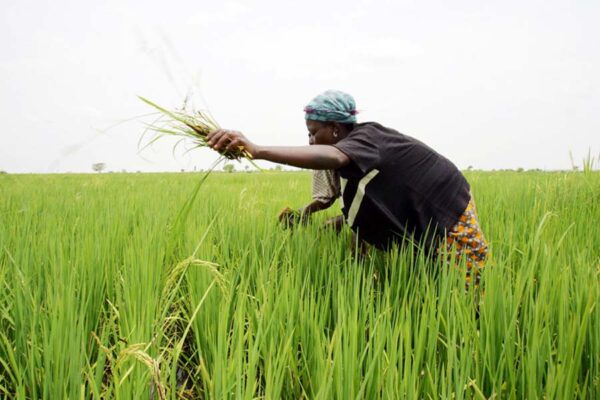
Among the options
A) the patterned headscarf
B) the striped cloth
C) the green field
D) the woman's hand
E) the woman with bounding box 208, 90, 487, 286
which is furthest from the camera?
the striped cloth

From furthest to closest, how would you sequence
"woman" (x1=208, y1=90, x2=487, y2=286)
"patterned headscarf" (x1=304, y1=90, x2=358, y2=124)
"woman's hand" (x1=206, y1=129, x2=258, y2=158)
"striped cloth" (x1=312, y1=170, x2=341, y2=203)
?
Result: 1. "striped cloth" (x1=312, y1=170, x2=341, y2=203)
2. "patterned headscarf" (x1=304, y1=90, x2=358, y2=124)
3. "woman" (x1=208, y1=90, x2=487, y2=286)
4. "woman's hand" (x1=206, y1=129, x2=258, y2=158)

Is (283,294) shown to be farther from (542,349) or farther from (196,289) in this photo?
(542,349)

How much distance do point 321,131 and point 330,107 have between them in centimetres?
11

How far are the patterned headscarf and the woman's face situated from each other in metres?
0.02

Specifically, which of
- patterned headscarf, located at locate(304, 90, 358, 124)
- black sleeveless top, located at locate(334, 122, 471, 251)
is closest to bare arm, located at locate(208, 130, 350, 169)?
black sleeveless top, located at locate(334, 122, 471, 251)

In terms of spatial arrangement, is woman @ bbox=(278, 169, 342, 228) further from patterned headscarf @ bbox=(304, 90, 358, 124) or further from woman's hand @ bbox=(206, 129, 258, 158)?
woman's hand @ bbox=(206, 129, 258, 158)

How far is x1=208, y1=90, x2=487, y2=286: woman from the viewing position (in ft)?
5.58

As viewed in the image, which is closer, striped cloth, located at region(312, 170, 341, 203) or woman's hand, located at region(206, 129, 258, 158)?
woman's hand, located at region(206, 129, 258, 158)

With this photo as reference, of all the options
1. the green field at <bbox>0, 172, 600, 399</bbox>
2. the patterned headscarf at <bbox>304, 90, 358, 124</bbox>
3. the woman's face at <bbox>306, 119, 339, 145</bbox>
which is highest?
the patterned headscarf at <bbox>304, 90, 358, 124</bbox>

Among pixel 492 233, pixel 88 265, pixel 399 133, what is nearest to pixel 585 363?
pixel 399 133

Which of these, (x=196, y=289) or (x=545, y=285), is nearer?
(x=545, y=285)

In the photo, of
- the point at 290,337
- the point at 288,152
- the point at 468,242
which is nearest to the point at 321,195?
the point at 468,242

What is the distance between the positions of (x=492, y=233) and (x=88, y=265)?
2067 millimetres

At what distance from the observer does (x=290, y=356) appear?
1.02m
